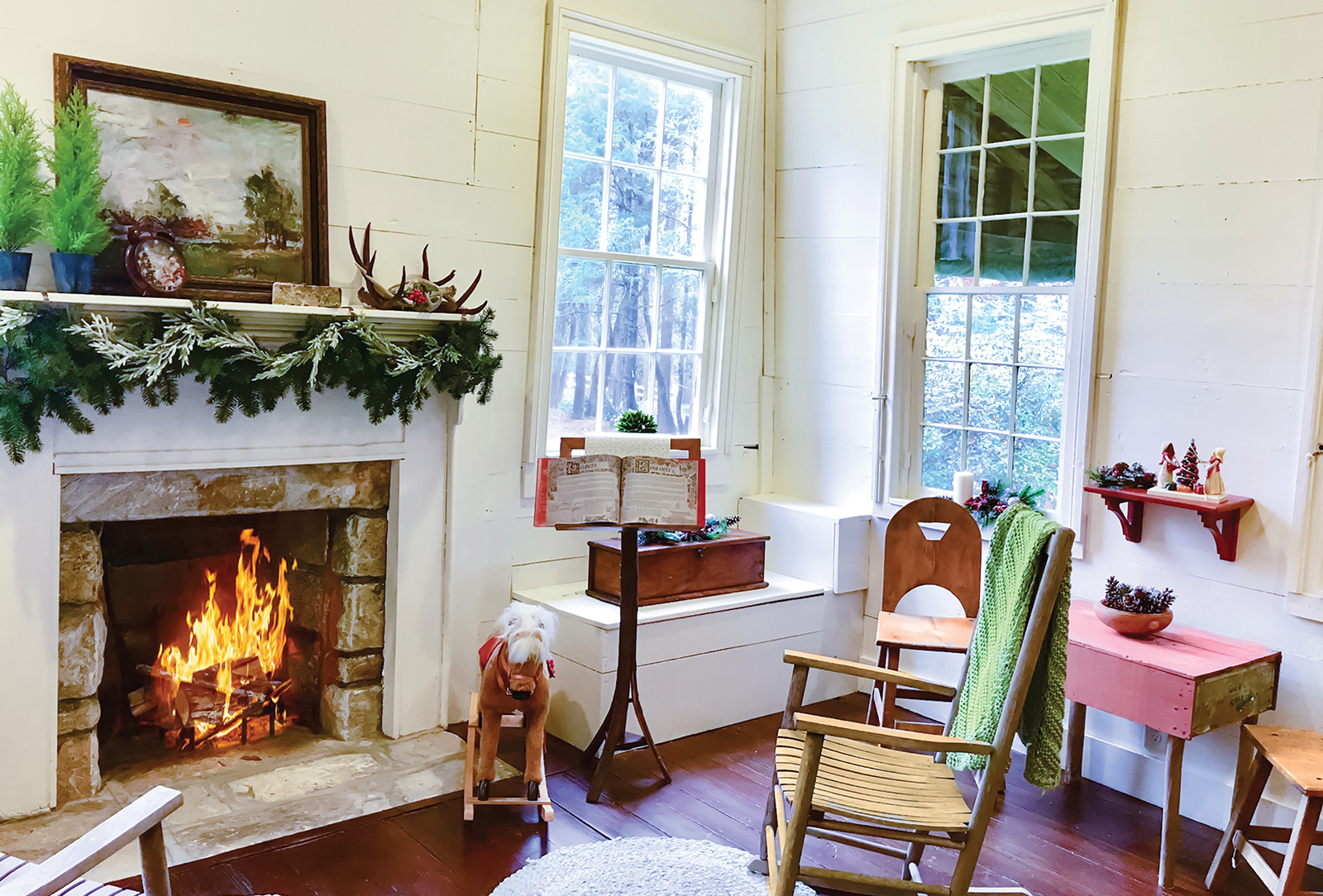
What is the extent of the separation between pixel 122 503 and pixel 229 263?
0.85 metres

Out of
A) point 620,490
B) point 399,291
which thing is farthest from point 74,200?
point 620,490

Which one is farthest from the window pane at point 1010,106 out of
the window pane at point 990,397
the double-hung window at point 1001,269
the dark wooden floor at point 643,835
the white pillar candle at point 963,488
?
the dark wooden floor at point 643,835

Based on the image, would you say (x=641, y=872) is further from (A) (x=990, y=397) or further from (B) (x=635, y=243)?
(B) (x=635, y=243)

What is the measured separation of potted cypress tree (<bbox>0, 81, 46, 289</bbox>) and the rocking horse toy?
1.74m

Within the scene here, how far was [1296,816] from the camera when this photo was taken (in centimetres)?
307

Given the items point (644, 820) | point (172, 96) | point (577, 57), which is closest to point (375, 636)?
point (644, 820)

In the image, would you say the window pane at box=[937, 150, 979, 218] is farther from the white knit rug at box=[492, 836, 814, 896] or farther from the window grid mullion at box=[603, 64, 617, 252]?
the white knit rug at box=[492, 836, 814, 896]

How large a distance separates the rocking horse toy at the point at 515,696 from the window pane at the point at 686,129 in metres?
2.29

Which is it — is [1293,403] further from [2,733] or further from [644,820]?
[2,733]

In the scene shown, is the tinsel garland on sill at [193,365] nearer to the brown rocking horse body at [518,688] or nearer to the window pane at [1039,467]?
the brown rocking horse body at [518,688]

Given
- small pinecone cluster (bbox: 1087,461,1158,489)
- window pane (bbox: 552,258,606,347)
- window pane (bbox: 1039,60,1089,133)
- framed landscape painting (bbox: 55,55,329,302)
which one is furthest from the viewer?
window pane (bbox: 552,258,606,347)

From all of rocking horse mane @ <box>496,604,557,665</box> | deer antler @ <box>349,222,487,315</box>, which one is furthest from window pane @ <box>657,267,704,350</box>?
rocking horse mane @ <box>496,604,557,665</box>

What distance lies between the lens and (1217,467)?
11.1 ft

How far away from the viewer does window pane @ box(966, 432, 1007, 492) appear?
13.8ft
